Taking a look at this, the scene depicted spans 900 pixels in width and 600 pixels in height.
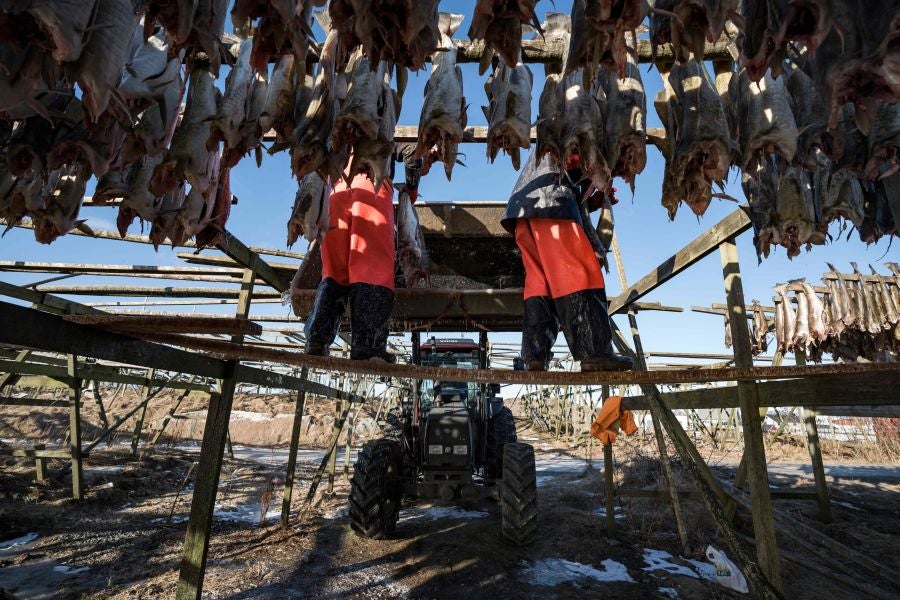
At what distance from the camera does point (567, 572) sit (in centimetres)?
479

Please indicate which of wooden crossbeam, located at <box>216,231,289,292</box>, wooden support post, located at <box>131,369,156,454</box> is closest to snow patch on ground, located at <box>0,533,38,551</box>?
wooden support post, located at <box>131,369,156,454</box>

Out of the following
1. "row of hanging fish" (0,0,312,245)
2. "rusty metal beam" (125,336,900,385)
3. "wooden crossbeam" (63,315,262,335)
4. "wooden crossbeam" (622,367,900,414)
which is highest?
"row of hanging fish" (0,0,312,245)

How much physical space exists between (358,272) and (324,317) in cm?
39

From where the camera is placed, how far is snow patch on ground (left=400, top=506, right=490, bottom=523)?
23.3ft

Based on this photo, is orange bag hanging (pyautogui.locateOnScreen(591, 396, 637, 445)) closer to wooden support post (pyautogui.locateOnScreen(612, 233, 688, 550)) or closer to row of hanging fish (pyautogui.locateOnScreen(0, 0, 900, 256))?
wooden support post (pyautogui.locateOnScreen(612, 233, 688, 550))

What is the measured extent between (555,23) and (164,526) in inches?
296

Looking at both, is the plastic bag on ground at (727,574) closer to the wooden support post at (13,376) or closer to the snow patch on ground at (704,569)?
the snow patch on ground at (704,569)

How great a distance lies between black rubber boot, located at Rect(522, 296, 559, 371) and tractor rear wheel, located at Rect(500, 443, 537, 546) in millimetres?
3053

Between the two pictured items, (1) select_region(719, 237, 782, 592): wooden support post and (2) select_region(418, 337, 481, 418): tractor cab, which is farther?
(2) select_region(418, 337, 481, 418): tractor cab

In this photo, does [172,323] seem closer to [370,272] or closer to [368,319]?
[368,319]

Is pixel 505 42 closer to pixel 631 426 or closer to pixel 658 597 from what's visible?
pixel 631 426

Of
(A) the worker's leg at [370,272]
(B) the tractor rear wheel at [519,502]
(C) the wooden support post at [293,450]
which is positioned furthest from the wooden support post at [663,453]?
(C) the wooden support post at [293,450]

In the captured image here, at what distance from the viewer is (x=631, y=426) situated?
4.79 metres

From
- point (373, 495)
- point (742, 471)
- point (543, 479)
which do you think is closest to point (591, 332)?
point (373, 495)
